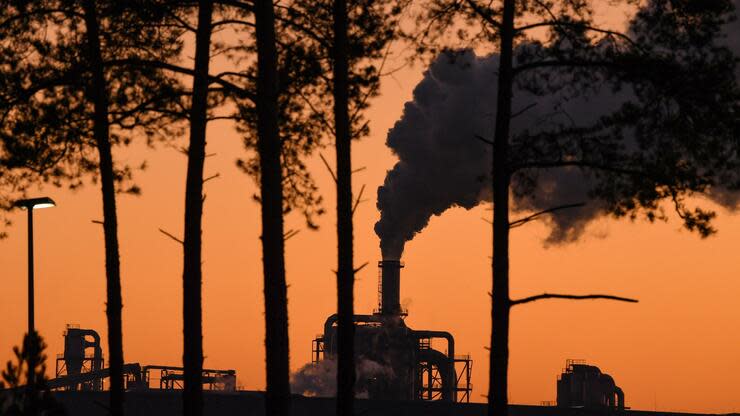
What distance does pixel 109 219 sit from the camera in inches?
729

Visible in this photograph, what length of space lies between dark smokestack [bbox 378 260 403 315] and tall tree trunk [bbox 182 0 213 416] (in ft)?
161

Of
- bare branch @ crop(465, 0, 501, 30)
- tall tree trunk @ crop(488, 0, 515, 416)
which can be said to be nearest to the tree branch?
tall tree trunk @ crop(488, 0, 515, 416)

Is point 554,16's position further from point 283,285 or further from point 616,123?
point 283,285

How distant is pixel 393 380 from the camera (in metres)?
71.3

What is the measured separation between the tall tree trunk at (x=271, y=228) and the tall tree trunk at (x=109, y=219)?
2821mm

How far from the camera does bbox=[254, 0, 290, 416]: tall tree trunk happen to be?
1623 centimetres

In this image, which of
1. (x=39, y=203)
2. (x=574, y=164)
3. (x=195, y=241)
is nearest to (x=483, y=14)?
(x=574, y=164)

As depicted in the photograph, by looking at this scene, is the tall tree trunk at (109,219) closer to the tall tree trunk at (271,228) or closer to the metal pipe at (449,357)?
the tall tree trunk at (271,228)

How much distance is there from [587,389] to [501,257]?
61270mm

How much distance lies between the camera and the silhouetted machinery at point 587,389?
74.3m

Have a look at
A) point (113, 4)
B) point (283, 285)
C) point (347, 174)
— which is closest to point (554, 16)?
point (347, 174)

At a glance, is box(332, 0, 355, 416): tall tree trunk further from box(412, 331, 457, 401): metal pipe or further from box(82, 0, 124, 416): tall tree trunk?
box(412, 331, 457, 401): metal pipe

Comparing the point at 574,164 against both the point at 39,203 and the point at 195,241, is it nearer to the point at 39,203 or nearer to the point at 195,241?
the point at 195,241

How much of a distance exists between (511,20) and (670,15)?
206 cm
